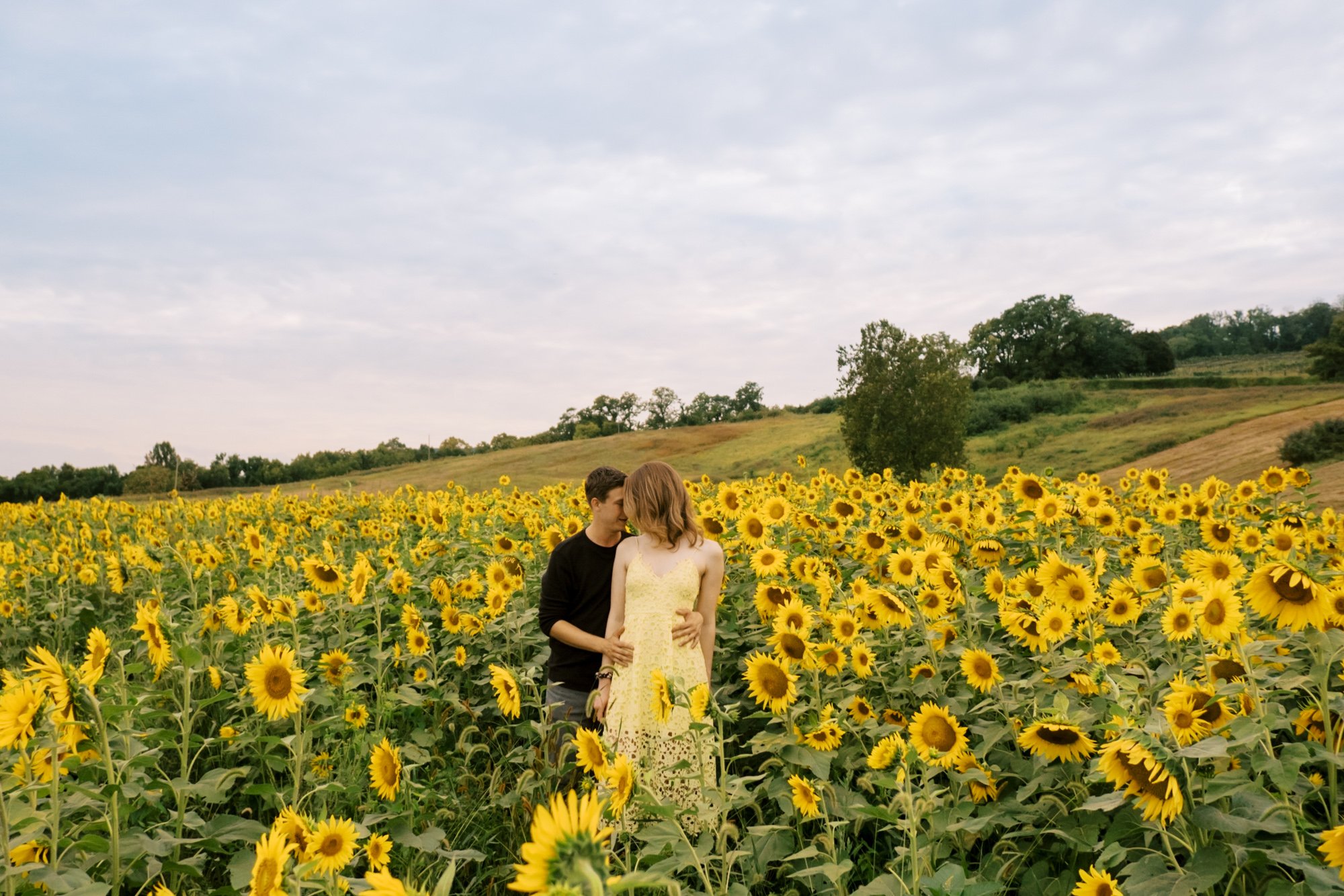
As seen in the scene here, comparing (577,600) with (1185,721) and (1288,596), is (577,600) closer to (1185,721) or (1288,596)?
(1185,721)

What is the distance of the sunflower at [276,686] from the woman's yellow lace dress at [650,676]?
1322 mm

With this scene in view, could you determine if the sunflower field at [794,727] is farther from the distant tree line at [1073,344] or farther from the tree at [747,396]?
the tree at [747,396]

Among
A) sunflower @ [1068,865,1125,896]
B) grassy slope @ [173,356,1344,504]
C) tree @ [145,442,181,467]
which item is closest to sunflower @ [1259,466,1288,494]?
sunflower @ [1068,865,1125,896]

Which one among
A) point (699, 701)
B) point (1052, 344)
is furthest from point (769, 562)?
point (1052, 344)

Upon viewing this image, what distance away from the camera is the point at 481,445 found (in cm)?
6166

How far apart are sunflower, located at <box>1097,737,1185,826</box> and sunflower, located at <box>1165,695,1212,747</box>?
0.48ft

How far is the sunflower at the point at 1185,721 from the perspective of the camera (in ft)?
7.27

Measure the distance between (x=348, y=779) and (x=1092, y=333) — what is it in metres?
79.4

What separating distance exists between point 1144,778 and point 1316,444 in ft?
79.6

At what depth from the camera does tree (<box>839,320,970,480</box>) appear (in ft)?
83.6

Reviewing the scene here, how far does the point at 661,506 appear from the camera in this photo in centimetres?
388

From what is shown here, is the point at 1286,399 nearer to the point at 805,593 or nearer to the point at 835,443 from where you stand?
the point at 835,443

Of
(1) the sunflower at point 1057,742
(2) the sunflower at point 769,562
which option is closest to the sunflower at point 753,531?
(2) the sunflower at point 769,562

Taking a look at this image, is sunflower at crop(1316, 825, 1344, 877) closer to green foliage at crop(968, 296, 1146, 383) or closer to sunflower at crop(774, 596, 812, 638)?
sunflower at crop(774, 596, 812, 638)
